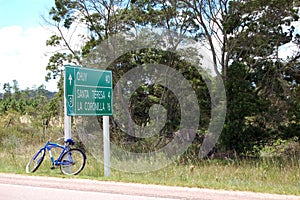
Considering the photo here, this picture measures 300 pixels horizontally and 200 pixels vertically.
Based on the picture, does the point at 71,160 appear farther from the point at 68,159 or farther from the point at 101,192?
the point at 101,192

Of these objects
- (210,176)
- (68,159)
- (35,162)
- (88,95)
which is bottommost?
(210,176)

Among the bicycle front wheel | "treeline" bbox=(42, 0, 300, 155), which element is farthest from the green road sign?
"treeline" bbox=(42, 0, 300, 155)

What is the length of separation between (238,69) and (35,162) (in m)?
8.19

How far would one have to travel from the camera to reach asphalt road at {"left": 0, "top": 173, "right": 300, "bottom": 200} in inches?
255

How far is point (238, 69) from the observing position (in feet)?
48.2

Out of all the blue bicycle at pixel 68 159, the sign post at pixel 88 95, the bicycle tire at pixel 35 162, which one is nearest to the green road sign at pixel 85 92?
the sign post at pixel 88 95

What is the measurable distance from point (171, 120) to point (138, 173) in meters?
5.61

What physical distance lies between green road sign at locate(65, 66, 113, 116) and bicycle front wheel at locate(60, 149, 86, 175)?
1.07 meters

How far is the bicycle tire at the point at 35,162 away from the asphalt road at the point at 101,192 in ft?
5.57

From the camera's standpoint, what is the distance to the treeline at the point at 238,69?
48.0 feet

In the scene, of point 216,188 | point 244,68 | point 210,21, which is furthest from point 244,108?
point 216,188

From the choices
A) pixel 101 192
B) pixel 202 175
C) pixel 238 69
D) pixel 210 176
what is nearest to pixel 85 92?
pixel 101 192

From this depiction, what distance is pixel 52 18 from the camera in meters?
18.8

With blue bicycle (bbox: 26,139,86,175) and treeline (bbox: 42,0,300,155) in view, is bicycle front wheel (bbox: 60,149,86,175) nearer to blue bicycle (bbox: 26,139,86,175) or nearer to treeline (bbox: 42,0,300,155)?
blue bicycle (bbox: 26,139,86,175)
